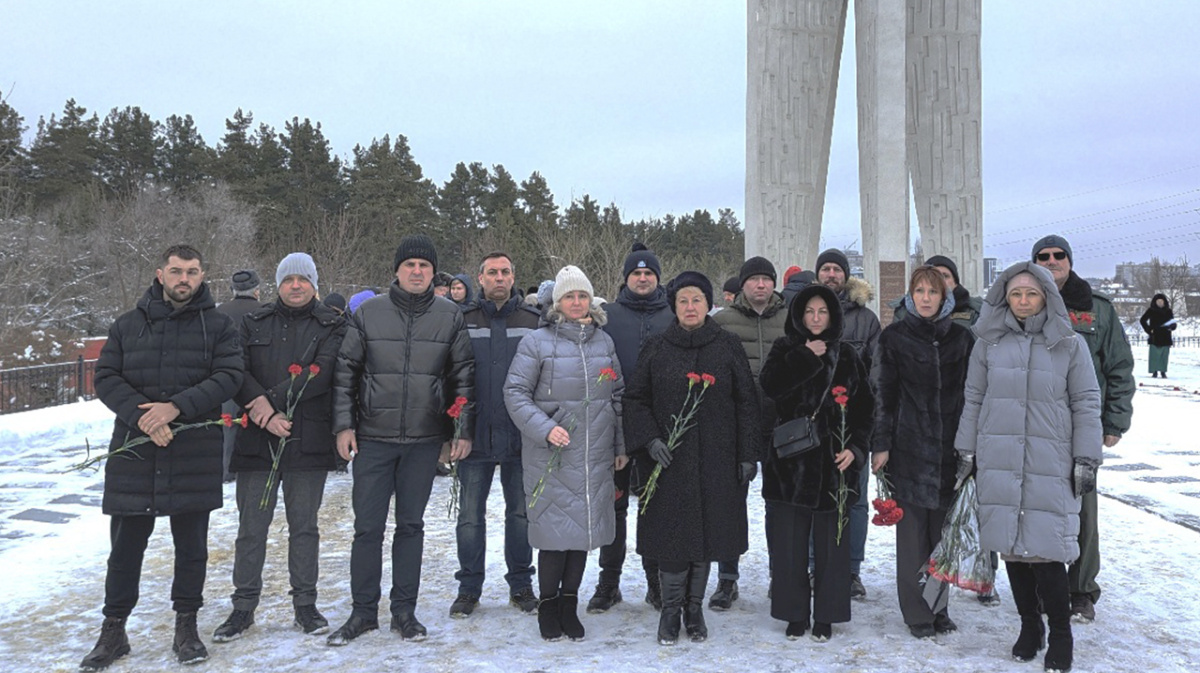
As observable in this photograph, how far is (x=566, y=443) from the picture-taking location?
4.27m

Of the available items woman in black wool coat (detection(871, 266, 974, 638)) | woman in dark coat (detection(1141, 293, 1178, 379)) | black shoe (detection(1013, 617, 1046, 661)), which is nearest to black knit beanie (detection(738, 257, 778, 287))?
woman in black wool coat (detection(871, 266, 974, 638))

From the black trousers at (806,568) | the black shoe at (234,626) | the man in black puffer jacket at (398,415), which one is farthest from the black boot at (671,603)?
the black shoe at (234,626)

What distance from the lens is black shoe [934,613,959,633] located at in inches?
174

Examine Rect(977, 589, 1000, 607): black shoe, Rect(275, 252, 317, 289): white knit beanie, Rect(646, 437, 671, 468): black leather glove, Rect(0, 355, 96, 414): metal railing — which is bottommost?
Rect(977, 589, 1000, 607): black shoe

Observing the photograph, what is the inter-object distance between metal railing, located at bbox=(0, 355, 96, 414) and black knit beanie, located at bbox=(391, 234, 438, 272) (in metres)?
12.8

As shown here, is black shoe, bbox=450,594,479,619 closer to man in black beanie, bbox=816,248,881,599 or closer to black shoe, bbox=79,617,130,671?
black shoe, bbox=79,617,130,671

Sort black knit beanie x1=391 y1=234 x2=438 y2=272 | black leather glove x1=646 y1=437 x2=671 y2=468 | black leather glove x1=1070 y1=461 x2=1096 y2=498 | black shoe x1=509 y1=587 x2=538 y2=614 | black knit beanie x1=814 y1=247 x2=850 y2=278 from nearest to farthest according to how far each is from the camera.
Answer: black leather glove x1=1070 y1=461 x2=1096 y2=498
black leather glove x1=646 y1=437 x2=671 y2=468
black knit beanie x1=391 y1=234 x2=438 y2=272
black shoe x1=509 y1=587 x2=538 y2=614
black knit beanie x1=814 y1=247 x2=850 y2=278

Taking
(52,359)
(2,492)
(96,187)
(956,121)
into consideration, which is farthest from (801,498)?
(96,187)

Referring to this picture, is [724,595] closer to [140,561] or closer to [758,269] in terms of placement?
[758,269]

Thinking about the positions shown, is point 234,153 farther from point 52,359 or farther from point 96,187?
point 52,359

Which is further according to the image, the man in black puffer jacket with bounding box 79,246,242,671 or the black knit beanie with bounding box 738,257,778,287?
the black knit beanie with bounding box 738,257,778,287

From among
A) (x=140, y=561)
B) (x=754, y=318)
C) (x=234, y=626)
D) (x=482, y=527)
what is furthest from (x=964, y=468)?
(x=140, y=561)

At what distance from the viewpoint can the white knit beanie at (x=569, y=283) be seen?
452cm

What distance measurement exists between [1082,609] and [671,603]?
7.24 feet
